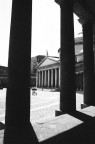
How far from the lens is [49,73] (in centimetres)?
7919

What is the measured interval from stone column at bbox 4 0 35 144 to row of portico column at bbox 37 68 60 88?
220 ft

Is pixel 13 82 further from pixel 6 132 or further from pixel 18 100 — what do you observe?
pixel 6 132

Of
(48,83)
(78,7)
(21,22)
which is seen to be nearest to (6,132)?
(21,22)

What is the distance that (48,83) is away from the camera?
7981 cm

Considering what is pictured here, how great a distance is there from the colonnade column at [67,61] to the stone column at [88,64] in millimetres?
2330

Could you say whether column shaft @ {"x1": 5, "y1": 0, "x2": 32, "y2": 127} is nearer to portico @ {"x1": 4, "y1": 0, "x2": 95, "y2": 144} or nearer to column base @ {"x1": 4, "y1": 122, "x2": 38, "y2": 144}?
portico @ {"x1": 4, "y1": 0, "x2": 95, "y2": 144}

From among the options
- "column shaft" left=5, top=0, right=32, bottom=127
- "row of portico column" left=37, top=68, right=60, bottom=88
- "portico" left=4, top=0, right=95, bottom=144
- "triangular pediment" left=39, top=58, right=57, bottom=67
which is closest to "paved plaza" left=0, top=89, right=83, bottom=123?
"portico" left=4, top=0, right=95, bottom=144

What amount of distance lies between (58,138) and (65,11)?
583cm

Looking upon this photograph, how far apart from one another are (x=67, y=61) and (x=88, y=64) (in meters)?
2.71

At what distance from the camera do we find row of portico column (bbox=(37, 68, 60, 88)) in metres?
72.8

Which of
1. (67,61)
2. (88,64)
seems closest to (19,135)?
(67,61)

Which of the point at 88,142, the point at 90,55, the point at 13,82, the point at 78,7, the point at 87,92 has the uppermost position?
the point at 78,7

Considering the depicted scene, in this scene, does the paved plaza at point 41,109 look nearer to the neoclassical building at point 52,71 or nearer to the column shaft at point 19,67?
the column shaft at point 19,67

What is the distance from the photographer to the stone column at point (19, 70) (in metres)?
4.82
